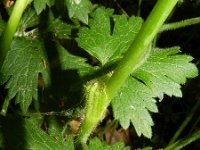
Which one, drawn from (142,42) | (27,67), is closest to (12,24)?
(142,42)

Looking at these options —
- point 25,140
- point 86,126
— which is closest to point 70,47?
point 25,140

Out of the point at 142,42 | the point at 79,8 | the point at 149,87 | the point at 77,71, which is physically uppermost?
the point at 142,42

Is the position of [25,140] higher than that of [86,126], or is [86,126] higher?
[86,126]

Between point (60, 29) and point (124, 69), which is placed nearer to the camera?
point (124, 69)

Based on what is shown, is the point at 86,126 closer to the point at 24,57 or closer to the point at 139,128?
the point at 139,128

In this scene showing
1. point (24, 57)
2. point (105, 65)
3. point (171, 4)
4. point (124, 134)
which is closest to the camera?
point (171, 4)

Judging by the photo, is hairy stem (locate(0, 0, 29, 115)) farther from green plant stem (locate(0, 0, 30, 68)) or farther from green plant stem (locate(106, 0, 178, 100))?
green plant stem (locate(106, 0, 178, 100))

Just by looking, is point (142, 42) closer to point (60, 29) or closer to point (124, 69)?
point (124, 69)

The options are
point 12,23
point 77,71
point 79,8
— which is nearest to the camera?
point 12,23

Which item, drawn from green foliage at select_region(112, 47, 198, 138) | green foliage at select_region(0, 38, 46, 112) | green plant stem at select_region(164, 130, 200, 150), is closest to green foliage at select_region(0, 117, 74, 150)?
green foliage at select_region(0, 38, 46, 112)
